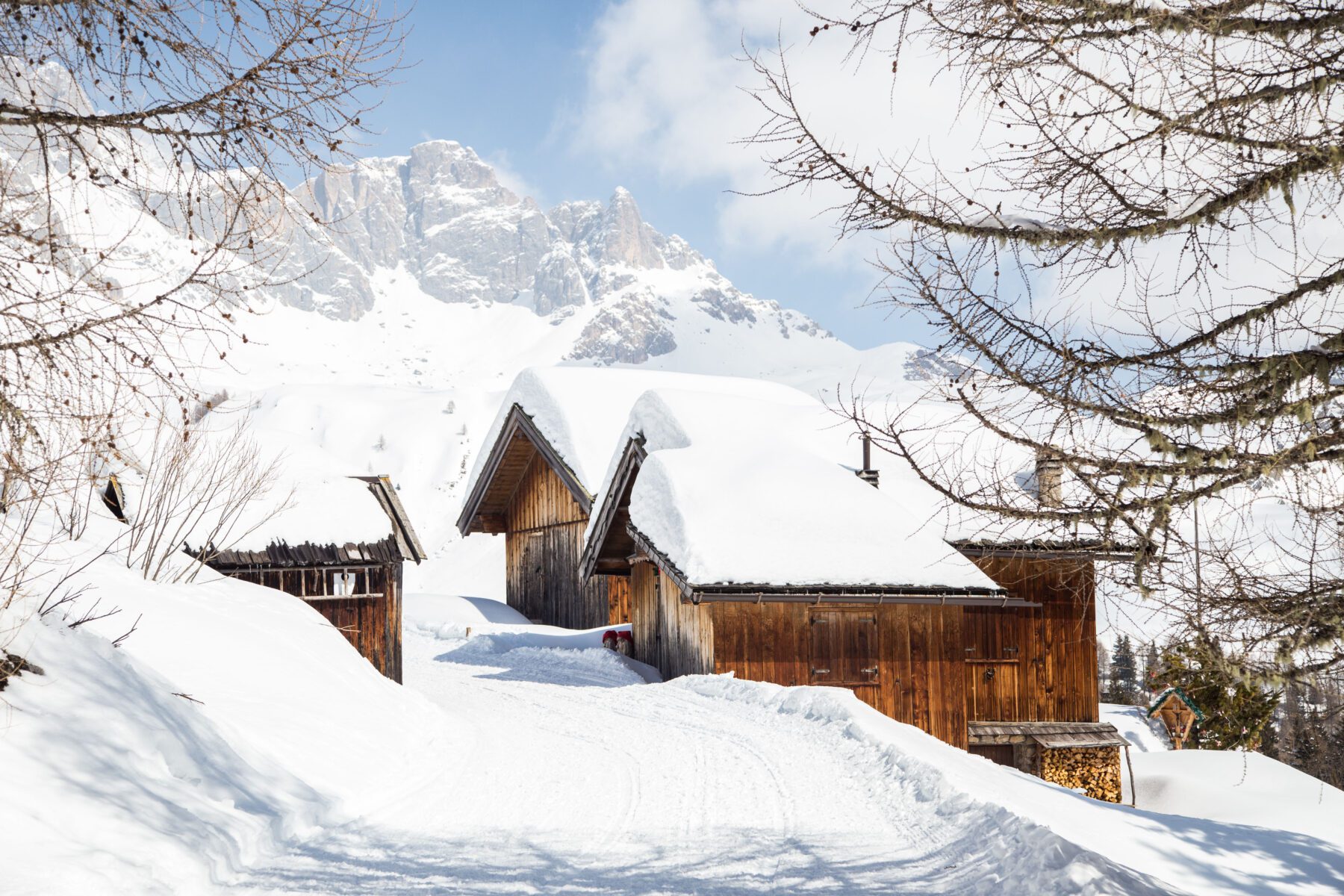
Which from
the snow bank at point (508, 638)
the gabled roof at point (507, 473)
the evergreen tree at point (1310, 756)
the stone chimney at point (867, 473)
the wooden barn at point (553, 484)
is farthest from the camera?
the evergreen tree at point (1310, 756)

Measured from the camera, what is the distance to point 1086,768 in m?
16.5

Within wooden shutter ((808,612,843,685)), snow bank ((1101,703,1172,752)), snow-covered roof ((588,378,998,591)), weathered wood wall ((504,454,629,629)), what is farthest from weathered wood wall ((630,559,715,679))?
snow bank ((1101,703,1172,752))

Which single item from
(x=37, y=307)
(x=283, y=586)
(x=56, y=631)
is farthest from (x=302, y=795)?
(x=283, y=586)

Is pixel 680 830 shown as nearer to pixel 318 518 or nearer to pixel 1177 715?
pixel 318 518

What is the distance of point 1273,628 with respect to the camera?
14.2ft

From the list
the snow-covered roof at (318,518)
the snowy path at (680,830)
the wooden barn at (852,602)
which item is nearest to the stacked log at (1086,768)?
the wooden barn at (852,602)

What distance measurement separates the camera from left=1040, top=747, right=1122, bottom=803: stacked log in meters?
16.3

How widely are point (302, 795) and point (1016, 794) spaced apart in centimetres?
556

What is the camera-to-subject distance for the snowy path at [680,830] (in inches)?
210

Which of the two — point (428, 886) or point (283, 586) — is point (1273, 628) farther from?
point (283, 586)

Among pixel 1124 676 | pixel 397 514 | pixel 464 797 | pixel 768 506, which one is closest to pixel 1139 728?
pixel 1124 676

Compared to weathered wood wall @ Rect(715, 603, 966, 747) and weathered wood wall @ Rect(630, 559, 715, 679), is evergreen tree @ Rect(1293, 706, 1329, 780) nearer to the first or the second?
weathered wood wall @ Rect(715, 603, 966, 747)

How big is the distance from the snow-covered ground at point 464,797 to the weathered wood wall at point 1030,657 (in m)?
5.25

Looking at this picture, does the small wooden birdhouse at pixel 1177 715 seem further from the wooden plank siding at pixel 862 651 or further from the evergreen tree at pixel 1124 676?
the wooden plank siding at pixel 862 651
